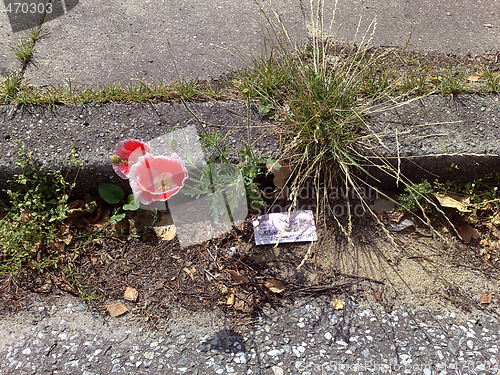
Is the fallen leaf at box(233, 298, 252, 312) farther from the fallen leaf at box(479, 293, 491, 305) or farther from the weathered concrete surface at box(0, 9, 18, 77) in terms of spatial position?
the weathered concrete surface at box(0, 9, 18, 77)

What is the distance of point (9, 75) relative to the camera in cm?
217

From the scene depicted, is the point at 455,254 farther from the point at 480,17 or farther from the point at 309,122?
the point at 480,17

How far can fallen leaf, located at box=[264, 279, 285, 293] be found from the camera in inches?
68.1

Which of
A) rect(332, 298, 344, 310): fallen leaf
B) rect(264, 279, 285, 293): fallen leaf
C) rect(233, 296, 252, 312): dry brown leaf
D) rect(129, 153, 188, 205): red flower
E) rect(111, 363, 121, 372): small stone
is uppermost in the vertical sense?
rect(129, 153, 188, 205): red flower

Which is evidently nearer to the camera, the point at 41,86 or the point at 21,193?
the point at 21,193

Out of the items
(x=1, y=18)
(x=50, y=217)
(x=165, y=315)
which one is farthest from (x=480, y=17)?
(x=1, y=18)

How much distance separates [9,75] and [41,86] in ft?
0.66

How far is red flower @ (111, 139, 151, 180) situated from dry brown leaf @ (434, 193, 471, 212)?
1.35 metres

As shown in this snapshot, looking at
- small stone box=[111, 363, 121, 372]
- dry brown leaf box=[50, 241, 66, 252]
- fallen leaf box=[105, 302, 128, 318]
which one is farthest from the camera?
dry brown leaf box=[50, 241, 66, 252]

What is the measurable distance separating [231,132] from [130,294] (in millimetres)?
866

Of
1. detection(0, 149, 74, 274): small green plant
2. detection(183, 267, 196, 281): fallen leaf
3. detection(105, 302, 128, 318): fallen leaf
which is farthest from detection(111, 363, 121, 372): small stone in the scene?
detection(0, 149, 74, 274): small green plant

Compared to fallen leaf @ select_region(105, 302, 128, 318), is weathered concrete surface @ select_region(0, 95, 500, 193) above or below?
above

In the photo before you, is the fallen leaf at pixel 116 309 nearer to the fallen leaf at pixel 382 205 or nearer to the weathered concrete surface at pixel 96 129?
the weathered concrete surface at pixel 96 129

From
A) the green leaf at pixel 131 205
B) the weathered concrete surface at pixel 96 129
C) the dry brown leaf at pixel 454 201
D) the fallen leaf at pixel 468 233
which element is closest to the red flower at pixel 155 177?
the green leaf at pixel 131 205
